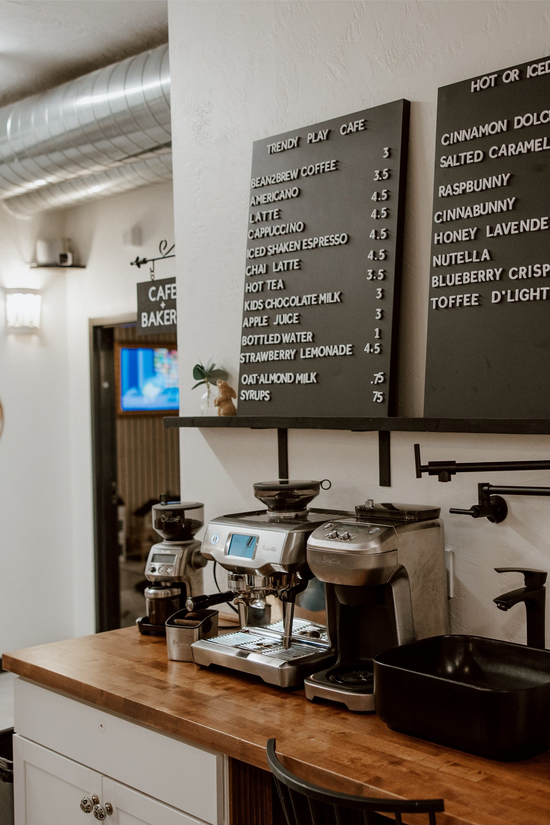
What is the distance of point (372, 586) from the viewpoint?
1.84 metres

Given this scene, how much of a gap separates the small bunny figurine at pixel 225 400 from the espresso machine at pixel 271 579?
19.3 inches

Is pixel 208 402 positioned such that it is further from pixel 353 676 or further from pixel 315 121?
pixel 353 676

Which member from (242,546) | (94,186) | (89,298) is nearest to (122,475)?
(89,298)

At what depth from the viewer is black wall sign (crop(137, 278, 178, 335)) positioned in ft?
12.4

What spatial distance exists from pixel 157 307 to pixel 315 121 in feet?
5.51

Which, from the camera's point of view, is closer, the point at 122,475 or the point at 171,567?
the point at 171,567

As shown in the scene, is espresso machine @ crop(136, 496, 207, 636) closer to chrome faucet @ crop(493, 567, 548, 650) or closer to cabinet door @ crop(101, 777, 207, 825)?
cabinet door @ crop(101, 777, 207, 825)

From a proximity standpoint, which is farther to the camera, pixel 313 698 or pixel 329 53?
pixel 329 53

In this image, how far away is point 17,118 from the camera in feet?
12.5

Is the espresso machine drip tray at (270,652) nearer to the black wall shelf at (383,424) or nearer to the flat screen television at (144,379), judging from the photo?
the black wall shelf at (383,424)

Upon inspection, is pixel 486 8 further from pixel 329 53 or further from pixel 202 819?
pixel 202 819

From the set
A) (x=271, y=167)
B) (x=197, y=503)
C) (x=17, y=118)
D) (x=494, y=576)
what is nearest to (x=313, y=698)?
(x=494, y=576)

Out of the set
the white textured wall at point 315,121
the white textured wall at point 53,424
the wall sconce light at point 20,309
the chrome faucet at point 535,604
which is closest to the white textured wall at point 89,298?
the white textured wall at point 53,424

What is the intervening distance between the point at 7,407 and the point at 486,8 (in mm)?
3778
